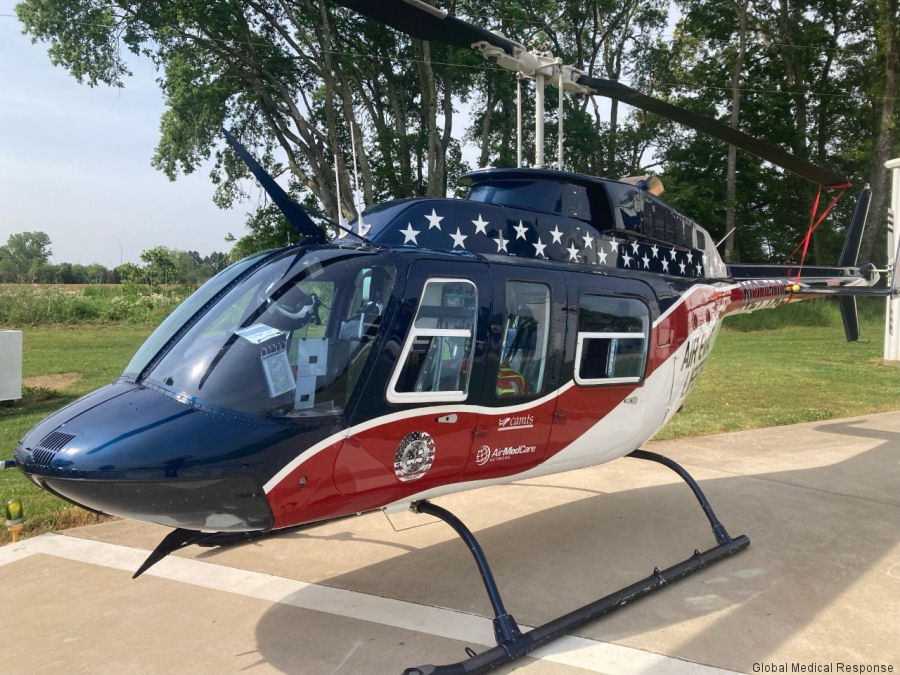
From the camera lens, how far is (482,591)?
420cm

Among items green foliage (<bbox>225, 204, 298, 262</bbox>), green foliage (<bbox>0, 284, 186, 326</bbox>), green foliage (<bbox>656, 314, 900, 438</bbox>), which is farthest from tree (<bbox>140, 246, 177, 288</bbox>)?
green foliage (<bbox>656, 314, 900, 438</bbox>)

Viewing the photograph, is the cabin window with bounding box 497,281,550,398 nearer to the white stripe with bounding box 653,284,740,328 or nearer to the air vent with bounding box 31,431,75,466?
the white stripe with bounding box 653,284,740,328

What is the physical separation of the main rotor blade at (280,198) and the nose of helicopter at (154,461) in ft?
3.18

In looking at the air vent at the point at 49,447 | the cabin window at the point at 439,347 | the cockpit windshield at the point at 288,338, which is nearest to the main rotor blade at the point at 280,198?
the cockpit windshield at the point at 288,338

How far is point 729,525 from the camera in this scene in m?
5.50

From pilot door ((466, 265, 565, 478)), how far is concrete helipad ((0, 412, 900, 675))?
3.29 feet

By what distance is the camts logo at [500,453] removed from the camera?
3.66 meters

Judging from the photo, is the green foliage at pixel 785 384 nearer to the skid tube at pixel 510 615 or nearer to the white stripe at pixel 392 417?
the skid tube at pixel 510 615

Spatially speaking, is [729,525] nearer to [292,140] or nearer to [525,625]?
[525,625]

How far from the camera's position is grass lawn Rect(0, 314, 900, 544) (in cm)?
777

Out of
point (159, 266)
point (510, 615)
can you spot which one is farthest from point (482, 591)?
point (159, 266)

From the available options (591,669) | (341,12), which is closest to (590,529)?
(591,669)

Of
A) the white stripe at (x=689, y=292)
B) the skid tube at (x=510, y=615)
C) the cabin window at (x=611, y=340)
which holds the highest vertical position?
the white stripe at (x=689, y=292)

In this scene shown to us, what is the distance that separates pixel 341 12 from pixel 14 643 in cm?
2256
